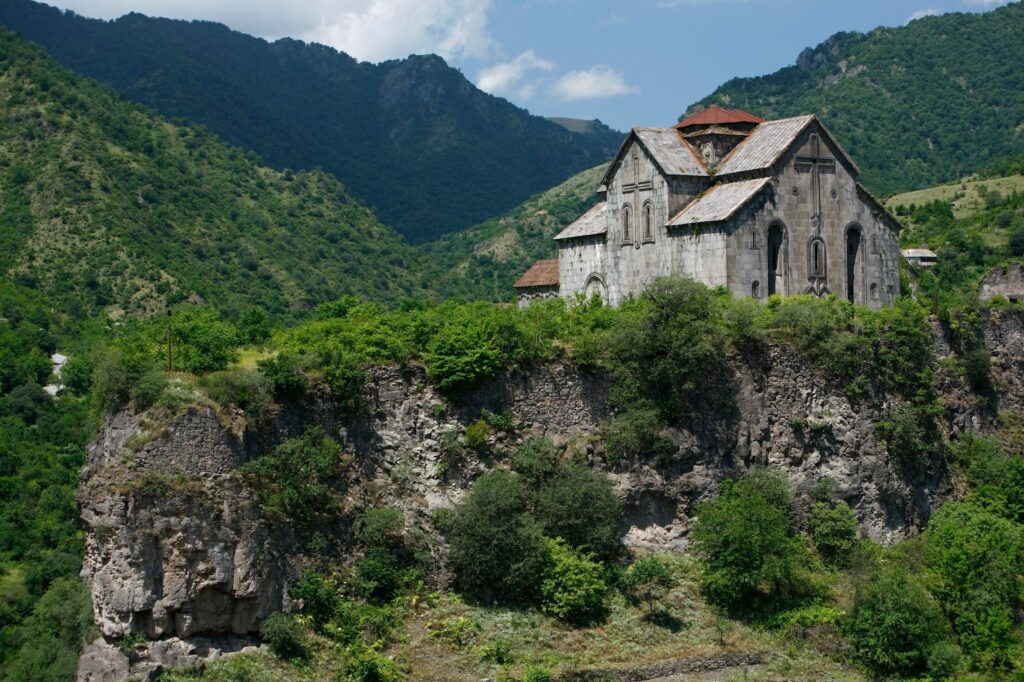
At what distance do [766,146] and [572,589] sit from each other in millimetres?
15801

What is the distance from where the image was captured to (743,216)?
125 feet

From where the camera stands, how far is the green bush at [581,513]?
104ft

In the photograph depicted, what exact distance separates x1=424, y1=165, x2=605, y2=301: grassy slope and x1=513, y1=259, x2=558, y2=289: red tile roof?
34802mm

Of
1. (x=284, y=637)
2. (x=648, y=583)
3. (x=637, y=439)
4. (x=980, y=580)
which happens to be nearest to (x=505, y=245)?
(x=637, y=439)

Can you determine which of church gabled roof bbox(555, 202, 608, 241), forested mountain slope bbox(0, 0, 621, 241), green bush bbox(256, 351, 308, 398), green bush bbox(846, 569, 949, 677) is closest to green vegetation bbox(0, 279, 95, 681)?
green bush bbox(256, 351, 308, 398)

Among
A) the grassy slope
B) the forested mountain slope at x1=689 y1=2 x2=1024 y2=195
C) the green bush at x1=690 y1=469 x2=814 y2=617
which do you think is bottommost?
the green bush at x1=690 y1=469 x2=814 y2=617

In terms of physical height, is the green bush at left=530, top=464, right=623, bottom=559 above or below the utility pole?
below

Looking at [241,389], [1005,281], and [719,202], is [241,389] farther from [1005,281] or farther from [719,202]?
[1005,281]

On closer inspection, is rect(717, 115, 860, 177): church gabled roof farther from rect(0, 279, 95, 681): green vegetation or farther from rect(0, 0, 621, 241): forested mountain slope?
rect(0, 0, 621, 241): forested mountain slope

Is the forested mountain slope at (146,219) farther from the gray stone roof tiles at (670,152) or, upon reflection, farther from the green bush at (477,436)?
the green bush at (477,436)

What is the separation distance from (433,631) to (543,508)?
414 cm

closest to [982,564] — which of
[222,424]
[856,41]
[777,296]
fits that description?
[777,296]

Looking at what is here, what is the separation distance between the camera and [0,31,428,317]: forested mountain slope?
2653 inches

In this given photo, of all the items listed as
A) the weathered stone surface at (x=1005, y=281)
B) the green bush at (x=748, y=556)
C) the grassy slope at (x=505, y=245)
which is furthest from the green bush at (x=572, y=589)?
the grassy slope at (x=505, y=245)
